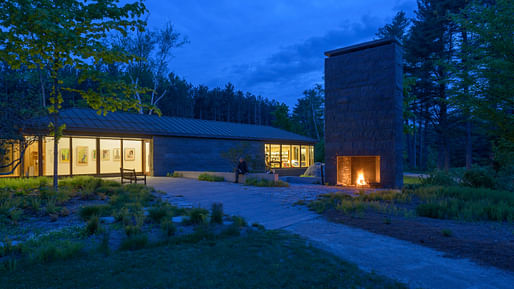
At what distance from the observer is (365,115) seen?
1341 cm

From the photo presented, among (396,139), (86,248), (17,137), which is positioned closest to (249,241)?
(86,248)

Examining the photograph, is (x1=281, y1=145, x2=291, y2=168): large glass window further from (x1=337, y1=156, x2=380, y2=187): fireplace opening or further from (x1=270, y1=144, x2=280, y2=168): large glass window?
(x1=337, y1=156, x2=380, y2=187): fireplace opening

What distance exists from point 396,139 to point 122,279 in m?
12.0

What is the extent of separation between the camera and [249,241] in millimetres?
4516

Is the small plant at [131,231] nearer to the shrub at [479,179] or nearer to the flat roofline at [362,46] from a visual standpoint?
the shrub at [479,179]

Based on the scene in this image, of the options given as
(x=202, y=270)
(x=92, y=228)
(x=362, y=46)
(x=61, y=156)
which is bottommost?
(x=202, y=270)

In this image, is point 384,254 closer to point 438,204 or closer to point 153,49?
point 438,204

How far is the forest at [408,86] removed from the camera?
8211mm

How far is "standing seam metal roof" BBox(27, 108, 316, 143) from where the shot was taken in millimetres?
15344

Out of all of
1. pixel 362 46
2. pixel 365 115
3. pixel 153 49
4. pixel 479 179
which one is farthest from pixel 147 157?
pixel 479 179

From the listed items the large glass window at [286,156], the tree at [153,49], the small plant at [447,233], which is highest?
the tree at [153,49]

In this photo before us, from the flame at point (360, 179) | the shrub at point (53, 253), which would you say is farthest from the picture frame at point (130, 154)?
the shrub at point (53, 253)

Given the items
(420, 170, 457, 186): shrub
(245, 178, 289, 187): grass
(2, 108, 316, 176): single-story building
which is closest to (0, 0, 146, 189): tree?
(245, 178, 289, 187): grass

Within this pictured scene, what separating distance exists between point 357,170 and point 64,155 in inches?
592
